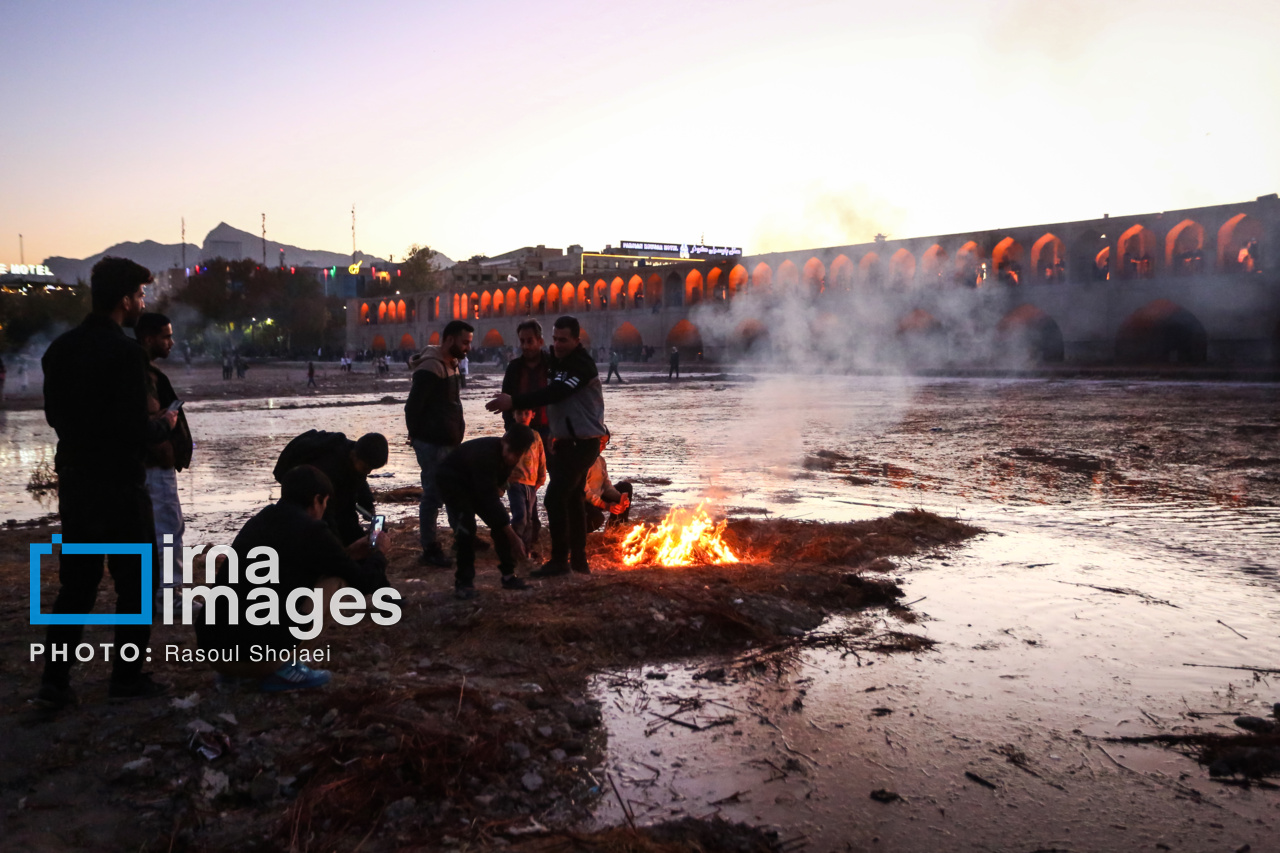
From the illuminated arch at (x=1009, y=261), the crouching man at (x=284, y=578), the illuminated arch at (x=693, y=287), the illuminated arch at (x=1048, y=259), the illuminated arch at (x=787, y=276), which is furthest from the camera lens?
the illuminated arch at (x=693, y=287)

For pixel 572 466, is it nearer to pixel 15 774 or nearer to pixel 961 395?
pixel 15 774

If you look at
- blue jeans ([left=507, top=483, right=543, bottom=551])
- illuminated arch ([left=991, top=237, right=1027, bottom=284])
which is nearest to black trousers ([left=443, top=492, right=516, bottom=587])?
blue jeans ([left=507, top=483, right=543, bottom=551])

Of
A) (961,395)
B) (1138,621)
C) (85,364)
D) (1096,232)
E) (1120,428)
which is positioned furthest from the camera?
(1096,232)

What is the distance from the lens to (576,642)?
451cm

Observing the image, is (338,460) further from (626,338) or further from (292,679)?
(626,338)

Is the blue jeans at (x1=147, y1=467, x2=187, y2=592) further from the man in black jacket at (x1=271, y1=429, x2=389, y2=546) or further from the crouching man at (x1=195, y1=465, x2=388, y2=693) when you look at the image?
the crouching man at (x1=195, y1=465, x2=388, y2=693)

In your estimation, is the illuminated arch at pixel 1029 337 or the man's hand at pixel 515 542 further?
the illuminated arch at pixel 1029 337

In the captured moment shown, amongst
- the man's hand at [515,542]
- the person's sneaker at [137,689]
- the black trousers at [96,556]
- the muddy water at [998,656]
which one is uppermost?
the black trousers at [96,556]

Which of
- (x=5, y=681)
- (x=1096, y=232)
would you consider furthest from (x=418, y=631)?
(x=1096, y=232)

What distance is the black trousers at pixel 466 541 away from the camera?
5066 mm

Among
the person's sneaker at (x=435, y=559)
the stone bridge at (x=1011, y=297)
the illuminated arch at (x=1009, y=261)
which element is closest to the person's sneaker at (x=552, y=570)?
the person's sneaker at (x=435, y=559)

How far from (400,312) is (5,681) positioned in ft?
285

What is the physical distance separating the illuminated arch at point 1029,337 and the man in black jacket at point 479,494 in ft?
135

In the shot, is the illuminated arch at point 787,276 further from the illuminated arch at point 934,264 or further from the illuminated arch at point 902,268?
the illuminated arch at point 934,264
